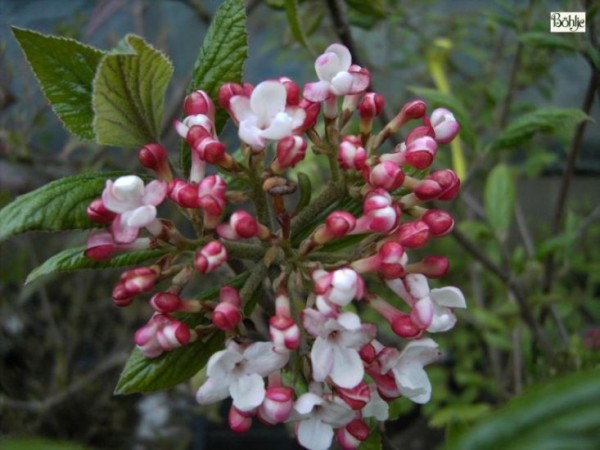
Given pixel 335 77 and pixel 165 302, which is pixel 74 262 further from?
pixel 335 77

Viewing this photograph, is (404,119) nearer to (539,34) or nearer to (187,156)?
(187,156)

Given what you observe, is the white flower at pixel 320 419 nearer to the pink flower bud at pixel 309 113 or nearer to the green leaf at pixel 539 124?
the pink flower bud at pixel 309 113

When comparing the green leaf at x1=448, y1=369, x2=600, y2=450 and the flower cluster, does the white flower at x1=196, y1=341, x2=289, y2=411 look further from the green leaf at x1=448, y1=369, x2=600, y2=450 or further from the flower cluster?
the green leaf at x1=448, y1=369, x2=600, y2=450

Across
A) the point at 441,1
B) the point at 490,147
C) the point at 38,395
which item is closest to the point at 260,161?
the point at 490,147

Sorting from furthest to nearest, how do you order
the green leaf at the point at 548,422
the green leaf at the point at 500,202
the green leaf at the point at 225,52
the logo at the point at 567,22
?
1. the green leaf at the point at 500,202
2. the logo at the point at 567,22
3. the green leaf at the point at 225,52
4. the green leaf at the point at 548,422

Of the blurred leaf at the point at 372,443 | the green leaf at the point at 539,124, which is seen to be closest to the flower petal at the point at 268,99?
the blurred leaf at the point at 372,443

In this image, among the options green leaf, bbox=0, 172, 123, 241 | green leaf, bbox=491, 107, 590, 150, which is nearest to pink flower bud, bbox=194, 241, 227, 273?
green leaf, bbox=0, 172, 123, 241
